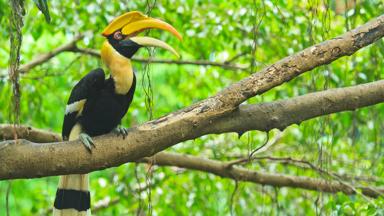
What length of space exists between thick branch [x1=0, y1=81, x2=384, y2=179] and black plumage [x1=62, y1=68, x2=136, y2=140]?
1.89ft

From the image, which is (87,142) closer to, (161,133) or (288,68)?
(161,133)

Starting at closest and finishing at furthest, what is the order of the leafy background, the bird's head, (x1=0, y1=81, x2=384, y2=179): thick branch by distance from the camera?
1. (x1=0, y1=81, x2=384, y2=179): thick branch
2. the bird's head
3. the leafy background

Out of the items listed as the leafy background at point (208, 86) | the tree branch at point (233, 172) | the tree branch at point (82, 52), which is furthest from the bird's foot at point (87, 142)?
the tree branch at point (82, 52)

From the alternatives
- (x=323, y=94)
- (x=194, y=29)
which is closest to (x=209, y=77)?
(x=194, y=29)

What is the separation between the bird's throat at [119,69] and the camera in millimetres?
2992

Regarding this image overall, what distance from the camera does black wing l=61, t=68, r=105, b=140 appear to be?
9.86 feet

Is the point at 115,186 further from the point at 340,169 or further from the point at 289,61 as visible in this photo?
the point at 289,61

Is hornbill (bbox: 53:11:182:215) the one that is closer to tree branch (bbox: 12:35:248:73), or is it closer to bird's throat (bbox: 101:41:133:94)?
bird's throat (bbox: 101:41:133:94)

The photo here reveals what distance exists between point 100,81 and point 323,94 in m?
0.95

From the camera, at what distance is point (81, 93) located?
304 centimetres

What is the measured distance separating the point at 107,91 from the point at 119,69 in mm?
114

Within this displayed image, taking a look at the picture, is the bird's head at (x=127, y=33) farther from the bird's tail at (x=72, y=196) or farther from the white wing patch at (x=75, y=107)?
the bird's tail at (x=72, y=196)

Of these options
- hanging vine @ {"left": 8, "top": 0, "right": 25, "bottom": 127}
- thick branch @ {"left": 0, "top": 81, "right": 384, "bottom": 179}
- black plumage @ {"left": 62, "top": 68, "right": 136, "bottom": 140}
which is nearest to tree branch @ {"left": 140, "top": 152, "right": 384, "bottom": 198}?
black plumage @ {"left": 62, "top": 68, "right": 136, "bottom": 140}

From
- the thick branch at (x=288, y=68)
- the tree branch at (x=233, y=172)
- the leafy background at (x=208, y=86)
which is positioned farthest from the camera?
the leafy background at (x=208, y=86)
